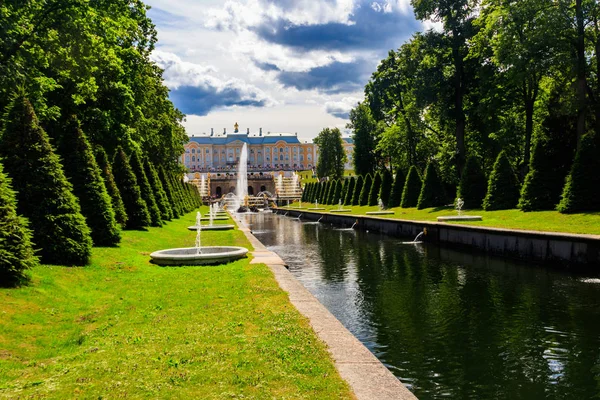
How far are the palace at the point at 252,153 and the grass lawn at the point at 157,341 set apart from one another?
139 meters

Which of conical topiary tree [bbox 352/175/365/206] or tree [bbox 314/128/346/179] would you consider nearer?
conical topiary tree [bbox 352/175/365/206]

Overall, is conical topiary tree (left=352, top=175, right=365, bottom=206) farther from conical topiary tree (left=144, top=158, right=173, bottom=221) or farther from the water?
the water

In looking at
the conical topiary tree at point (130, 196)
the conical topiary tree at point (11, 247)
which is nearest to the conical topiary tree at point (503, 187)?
the conical topiary tree at point (130, 196)

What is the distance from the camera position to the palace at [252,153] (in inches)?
5832

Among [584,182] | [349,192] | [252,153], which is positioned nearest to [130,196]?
[584,182]

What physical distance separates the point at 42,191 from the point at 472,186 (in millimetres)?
24774

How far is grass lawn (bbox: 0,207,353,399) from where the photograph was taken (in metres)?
3.93

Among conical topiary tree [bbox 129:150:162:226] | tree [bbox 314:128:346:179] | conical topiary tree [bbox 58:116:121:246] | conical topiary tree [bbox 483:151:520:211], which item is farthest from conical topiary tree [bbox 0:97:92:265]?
tree [bbox 314:128:346:179]

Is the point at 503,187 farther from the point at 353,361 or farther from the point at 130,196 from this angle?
the point at 353,361

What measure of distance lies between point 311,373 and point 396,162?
147 feet

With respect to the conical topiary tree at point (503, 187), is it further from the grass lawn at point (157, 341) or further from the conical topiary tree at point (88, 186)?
the conical topiary tree at point (88, 186)

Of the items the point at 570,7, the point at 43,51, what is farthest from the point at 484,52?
the point at 43,51

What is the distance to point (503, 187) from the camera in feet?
82.7

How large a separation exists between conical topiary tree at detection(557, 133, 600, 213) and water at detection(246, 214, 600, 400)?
556 cm
